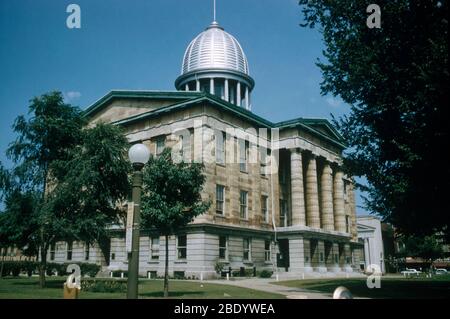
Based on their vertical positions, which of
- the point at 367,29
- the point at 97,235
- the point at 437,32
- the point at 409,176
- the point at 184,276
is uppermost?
the point at 367,29

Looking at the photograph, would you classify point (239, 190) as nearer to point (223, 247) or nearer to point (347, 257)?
point (223, 247)

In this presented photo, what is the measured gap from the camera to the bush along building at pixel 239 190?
122 feet

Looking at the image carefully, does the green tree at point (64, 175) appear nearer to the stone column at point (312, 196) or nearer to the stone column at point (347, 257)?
the stone column at point (312, 196)

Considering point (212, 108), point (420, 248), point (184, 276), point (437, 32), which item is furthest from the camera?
point (420, 248)

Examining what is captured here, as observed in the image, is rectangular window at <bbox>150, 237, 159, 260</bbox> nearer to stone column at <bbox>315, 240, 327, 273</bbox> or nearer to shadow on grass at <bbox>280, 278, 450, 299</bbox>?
shadow on grass at <bbox>280, 278, 450, 299</bbox>

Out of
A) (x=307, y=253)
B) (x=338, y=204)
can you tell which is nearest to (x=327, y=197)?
(x=338, y=204)

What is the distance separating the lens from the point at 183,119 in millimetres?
39156

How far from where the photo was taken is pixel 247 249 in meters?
40.7

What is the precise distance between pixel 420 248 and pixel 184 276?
49517 millimetres

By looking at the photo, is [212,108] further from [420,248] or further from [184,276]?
[420,248]

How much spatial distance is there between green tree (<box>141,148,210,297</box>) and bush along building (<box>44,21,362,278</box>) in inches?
577

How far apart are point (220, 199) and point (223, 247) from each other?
14.4ft
